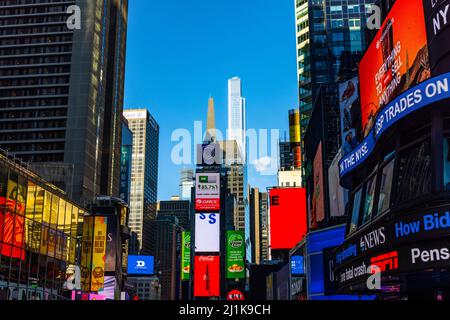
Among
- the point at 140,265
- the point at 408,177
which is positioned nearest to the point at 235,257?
the point at 140,265

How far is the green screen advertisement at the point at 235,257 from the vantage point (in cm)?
10769

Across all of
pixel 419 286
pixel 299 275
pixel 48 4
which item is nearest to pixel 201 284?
pixel 299 275

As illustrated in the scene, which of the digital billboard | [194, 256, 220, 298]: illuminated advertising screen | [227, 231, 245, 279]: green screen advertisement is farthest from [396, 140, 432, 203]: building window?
[227, 231, 245, 279]: green screen advertisement

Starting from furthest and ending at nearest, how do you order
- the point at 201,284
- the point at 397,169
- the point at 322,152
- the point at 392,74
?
the point at 201,284
the point at 322,152
the point at 392,74
the point at 397,169

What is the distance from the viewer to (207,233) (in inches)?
3883

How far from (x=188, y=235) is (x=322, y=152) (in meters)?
107

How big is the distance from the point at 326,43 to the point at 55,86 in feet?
215

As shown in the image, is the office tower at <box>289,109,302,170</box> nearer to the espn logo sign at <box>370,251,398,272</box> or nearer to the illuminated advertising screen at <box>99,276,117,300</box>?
the illuminated advertising screen at <box>99,276,117,300</box>

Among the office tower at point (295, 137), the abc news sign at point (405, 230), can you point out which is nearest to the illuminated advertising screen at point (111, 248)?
the abc news sign at point (405, 230)

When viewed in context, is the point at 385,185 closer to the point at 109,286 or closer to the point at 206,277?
the point at 109,286

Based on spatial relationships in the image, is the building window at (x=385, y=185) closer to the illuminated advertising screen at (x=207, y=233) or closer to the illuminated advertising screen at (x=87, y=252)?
the illuminated advertising screen at (x=87, y=252)

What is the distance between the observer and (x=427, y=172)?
13.3 meters

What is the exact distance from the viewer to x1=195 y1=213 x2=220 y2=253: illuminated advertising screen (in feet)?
321
